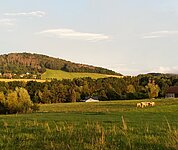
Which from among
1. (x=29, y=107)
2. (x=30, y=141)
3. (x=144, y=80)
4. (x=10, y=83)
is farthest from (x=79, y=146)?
(x=144, y=80)

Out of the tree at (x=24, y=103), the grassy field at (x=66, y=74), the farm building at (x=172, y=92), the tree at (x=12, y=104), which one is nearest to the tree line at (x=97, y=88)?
the farm building at (x=172, y=92)

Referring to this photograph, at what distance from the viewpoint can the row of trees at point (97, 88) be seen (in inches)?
5413

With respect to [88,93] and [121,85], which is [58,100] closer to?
[88,93]

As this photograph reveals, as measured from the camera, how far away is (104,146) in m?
9.60

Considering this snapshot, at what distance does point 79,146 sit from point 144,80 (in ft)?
510

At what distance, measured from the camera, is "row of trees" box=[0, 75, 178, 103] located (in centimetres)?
13750

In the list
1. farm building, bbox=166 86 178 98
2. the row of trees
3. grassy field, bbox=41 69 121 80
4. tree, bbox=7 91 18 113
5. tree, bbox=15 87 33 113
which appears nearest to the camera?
tree, bbox=15 87 33 113

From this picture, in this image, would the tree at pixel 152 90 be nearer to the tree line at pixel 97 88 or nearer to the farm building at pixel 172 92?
the tree line at pixel 97 88

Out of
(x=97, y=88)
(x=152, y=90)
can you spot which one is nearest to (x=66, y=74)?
(x=97, y=88)

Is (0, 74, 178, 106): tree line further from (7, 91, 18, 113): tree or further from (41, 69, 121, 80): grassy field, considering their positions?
(7, 91, 18, 113): tree

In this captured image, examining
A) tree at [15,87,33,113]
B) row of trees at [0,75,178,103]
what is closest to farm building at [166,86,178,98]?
row of trees at [0,75,178,103]

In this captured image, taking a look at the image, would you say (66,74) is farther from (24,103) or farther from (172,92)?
(24,103)

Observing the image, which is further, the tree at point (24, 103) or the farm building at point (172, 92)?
the farm building at point (172, 92)

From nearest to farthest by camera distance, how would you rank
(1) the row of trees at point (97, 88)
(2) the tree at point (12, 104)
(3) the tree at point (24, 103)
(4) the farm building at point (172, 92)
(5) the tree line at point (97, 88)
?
1. (3) the tree at point (24, 103)
2. (2) the tree at point (12, 104)
3. (4) the farm building at point (172, 92)
4. (5) the tree line at point (97, 88)
5. (1) the row of trees at point (97, 88)
